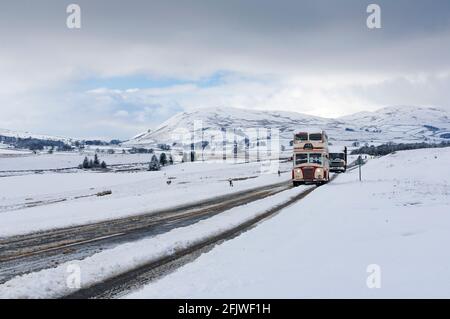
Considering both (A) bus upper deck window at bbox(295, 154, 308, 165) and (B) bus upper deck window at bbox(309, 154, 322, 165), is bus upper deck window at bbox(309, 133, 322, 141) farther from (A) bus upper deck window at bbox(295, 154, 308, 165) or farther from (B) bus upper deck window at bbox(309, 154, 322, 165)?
(A) bus upper deck window at bbox(295, 154, 308, 165)

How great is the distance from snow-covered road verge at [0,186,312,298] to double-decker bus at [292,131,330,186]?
24.4 meters

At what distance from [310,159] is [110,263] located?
32.3 meters

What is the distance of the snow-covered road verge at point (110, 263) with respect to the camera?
27.6ft

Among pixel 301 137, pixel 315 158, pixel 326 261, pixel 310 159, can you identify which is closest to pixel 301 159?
pixel 310 159

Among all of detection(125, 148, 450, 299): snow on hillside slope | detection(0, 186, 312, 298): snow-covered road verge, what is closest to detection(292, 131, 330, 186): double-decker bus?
detection(125, 148, 450, 299): snow on hillside slope

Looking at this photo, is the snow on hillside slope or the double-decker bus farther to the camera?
the double-decker bus

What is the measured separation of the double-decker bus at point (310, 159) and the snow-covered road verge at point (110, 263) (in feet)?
80.2

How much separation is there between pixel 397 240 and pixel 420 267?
300 cm

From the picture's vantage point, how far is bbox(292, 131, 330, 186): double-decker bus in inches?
1598

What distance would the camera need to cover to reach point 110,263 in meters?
10.4

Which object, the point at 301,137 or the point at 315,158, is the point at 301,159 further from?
the point at 301,137
